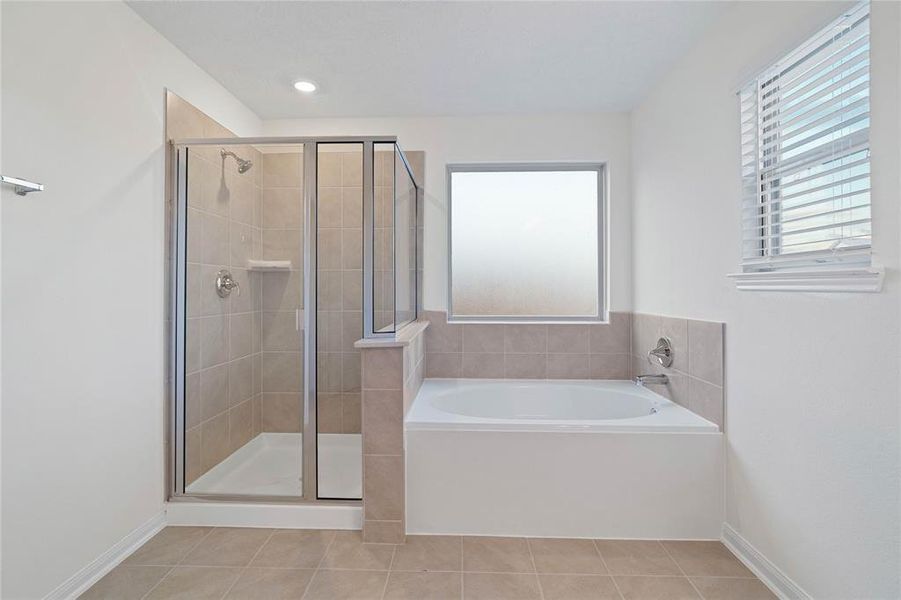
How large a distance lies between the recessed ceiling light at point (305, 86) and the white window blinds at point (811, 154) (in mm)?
2203

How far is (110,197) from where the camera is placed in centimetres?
183

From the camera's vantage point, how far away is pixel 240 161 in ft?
7.35

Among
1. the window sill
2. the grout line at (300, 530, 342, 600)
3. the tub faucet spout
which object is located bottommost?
the grout line at (300, 530, 342, 600)

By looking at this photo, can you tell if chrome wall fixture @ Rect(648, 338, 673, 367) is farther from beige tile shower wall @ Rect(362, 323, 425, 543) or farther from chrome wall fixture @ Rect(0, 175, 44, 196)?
chrome wall fixture @ Rect(0, 175, 44, 196)

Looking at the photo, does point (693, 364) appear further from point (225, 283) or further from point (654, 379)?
point (225, 283)

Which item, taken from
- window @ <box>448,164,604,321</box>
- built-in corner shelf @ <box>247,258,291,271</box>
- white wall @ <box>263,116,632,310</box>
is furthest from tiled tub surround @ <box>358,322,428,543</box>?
window @ <box>448,164,604,321</box>

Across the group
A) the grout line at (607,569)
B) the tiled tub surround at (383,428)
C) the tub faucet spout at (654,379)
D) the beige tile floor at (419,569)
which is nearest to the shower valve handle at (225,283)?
the tiled tub surround at (383,428)

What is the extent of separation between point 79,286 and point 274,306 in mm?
762

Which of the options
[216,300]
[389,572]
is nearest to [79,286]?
[216,300]

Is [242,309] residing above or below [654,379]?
above

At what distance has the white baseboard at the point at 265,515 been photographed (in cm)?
216

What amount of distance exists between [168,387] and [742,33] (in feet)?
9.91

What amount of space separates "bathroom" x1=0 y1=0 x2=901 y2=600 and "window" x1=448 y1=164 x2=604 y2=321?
0.42m

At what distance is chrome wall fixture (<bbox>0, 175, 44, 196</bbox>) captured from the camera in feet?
4.41
